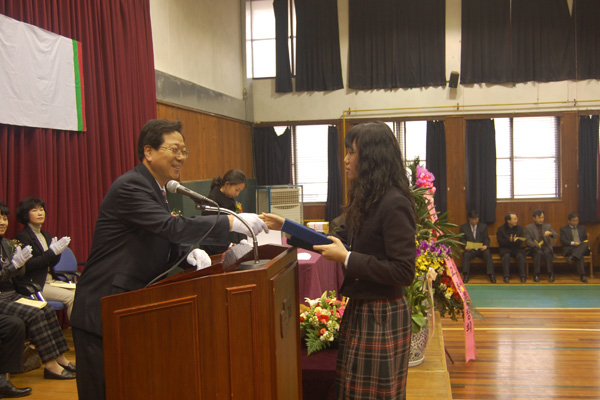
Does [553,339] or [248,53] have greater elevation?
[248,53]

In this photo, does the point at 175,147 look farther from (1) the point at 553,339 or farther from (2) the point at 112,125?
(1) the point at 553,339

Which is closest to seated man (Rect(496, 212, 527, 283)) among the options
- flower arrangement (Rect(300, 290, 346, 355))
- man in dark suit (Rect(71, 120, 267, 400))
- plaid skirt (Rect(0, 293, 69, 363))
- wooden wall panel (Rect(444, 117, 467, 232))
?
wooden wall panel (Rect(444, 117, 467, 232))

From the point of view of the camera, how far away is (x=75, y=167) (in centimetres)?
500

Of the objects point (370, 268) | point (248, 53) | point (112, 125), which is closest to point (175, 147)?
point (370, 268)

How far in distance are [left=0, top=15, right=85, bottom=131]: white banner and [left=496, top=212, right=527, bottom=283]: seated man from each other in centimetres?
701

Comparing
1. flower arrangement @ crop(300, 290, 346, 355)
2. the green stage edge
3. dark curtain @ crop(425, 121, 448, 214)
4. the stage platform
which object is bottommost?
the green stage edge

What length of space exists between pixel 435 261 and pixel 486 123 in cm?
712

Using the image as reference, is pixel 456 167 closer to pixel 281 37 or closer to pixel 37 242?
pixel 281 37

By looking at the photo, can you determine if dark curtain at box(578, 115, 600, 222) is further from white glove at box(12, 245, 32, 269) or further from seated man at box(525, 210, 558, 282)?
white glove at box(12, 245, 32, 269)

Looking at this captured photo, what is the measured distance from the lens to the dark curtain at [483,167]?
9930mm

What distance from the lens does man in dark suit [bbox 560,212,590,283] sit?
9070 mm

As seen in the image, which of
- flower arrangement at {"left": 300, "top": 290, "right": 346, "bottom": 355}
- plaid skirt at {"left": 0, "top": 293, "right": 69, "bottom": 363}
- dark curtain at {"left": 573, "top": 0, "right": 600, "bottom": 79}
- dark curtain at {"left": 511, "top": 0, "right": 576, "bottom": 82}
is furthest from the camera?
Result: dark curtain at {"left": 511, "top": 0, "right": 576, "bottom": 82}

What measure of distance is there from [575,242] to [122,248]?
29.6ft

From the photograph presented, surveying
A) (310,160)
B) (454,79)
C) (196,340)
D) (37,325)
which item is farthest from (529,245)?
(196,340)
